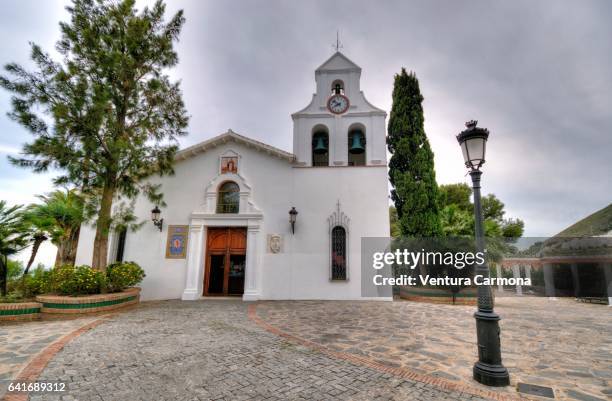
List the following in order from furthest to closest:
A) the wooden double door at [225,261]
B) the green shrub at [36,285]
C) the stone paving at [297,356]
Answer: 1. the wooden double door at [225,261]
2. the green shrub at [36,285]
3. the stone paving at [297,356]

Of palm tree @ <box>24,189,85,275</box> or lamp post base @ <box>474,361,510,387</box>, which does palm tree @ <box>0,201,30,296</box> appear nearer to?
palm tree @ <box>24,189,85,275</box>

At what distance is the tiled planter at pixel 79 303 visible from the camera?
290 inches

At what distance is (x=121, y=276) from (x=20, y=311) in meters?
2.47

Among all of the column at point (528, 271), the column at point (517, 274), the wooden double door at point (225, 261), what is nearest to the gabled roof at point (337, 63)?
the wooden double door at point (225, 261)

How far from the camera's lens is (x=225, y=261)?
11.4m

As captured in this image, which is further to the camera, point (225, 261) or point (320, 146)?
point (320, 146)

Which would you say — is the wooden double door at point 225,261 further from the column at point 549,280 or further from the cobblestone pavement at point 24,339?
the column at point 549,280

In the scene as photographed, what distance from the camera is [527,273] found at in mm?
17859

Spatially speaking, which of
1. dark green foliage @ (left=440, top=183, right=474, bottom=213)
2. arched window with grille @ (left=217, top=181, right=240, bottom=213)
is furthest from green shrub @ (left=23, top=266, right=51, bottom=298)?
dark green foliage @ (left=440, top=183, right=474, bottom=213)

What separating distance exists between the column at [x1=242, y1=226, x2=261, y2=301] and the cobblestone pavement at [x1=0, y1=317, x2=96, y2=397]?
4786 mm

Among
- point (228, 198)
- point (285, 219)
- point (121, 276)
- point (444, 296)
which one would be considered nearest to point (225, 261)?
point (228, 198)

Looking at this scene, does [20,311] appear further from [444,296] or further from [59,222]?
[444,296]

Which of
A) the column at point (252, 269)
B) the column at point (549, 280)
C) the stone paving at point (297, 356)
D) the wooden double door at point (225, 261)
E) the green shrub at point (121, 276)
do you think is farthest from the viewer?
the column at point (549, 280)

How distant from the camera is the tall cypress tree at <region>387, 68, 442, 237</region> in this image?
39.8ft
